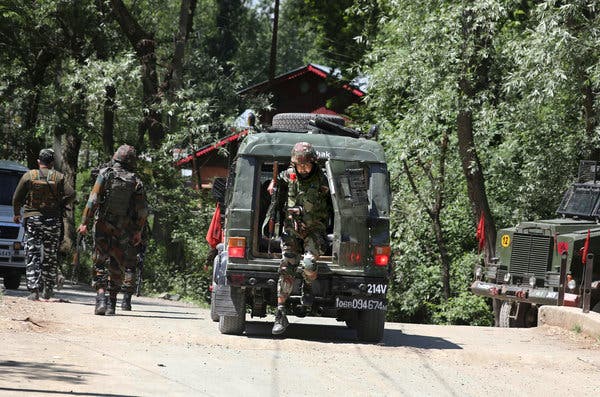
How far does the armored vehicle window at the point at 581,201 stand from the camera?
871 inches

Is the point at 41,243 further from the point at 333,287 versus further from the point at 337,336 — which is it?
the point at 333,287

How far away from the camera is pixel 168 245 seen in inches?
1177

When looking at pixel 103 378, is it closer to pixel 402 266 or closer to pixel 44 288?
pixel 44 288

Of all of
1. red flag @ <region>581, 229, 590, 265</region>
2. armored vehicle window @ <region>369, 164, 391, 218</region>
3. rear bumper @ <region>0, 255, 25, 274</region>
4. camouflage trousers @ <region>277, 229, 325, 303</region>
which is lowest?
rear bumper @ <region>0, 255, 25, 274</region>

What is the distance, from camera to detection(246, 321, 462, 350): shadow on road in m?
13.9

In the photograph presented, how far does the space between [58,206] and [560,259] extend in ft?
29.9

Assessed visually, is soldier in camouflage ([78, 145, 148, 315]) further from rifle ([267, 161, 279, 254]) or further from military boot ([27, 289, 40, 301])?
rifle ([267, 161, 279, 254])

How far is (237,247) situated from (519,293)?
9.18 metres

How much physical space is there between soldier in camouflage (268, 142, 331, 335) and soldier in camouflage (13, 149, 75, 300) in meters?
4.42

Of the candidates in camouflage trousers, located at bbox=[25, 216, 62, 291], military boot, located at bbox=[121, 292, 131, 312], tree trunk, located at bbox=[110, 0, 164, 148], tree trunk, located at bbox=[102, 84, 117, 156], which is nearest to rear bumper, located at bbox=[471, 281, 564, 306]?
military boot, located at bbox=[121, 292, 131, 312]

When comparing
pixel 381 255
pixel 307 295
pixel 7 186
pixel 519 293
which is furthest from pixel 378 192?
pixel 7 186

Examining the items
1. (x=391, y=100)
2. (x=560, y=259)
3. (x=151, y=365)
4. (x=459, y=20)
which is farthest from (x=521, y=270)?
(x=151, y=365)

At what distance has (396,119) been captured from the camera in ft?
97.0

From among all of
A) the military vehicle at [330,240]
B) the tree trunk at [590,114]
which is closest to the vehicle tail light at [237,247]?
the military vehicle at [330,240]
